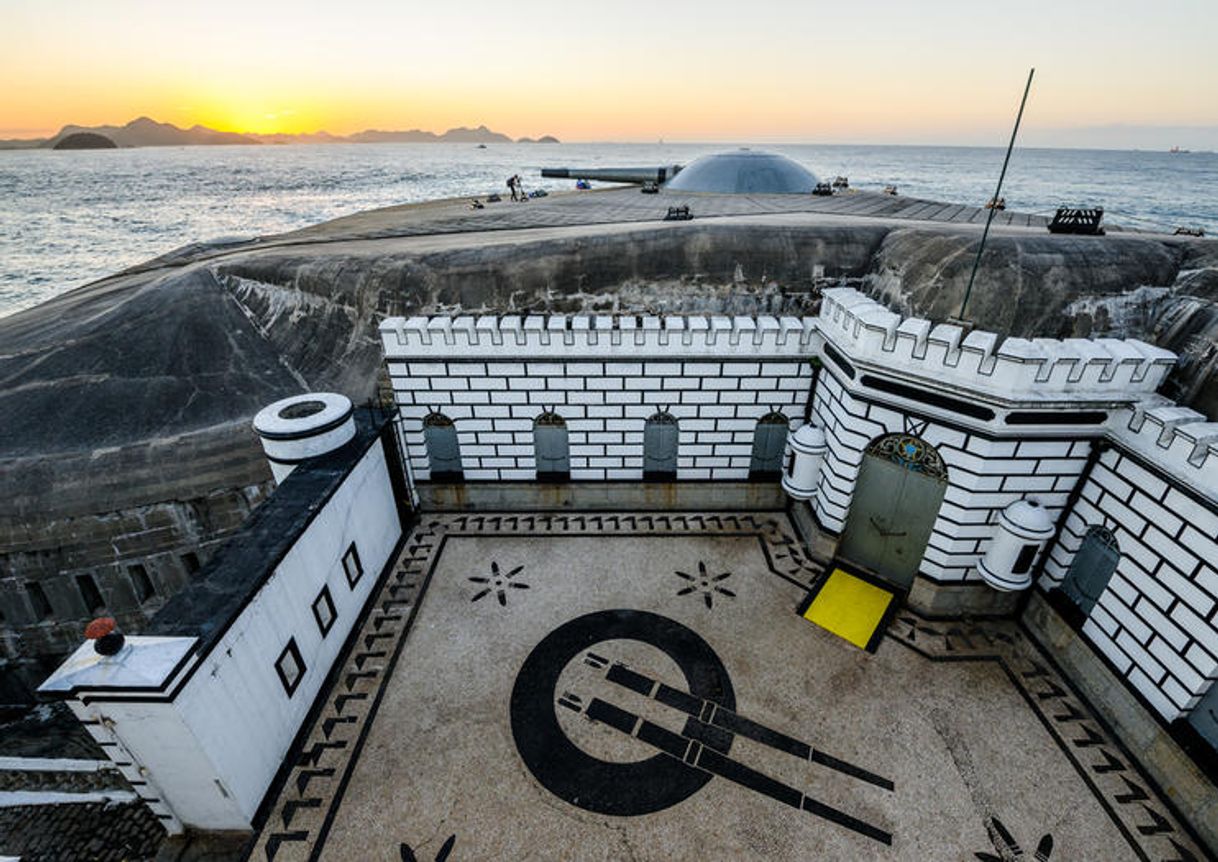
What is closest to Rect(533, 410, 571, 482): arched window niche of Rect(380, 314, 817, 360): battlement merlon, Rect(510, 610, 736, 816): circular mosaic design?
Rect(380, 314, 817, 360): battlement merlon

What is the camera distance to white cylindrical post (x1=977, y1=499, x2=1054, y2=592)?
11.1 metres

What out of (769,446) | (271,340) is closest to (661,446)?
(769,446)

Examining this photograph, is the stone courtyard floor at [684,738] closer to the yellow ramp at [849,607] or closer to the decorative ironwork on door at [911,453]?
the yellow ramp at [849,607]

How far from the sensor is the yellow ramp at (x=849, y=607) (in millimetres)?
13039

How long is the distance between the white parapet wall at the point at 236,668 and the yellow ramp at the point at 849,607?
37.8ft

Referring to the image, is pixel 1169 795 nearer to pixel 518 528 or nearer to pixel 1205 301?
pixel 1205 301

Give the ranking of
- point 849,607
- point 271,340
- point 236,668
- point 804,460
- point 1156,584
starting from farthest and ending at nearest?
1. point 271,340
2. point 804,460
3. point 849,607
4. point 1156,584
5. point 236,668

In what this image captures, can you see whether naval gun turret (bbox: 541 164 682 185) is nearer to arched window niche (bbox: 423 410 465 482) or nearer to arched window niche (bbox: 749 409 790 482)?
arched window niche (bbox: 749 409 790 482)

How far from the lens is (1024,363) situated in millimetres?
10148

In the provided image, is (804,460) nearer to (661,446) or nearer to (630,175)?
(661,446)

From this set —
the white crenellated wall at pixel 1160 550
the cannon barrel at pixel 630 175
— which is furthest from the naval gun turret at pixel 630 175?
the white crenellated wall at pixel 1160 550

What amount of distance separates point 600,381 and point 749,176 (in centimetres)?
2246

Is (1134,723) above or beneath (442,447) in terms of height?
beneath

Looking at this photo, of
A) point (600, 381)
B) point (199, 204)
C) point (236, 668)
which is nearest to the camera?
point (236, 668)
